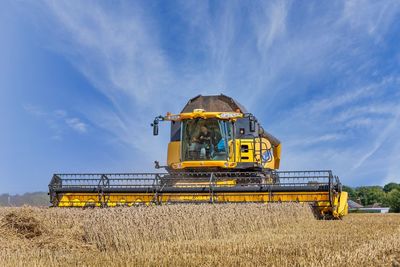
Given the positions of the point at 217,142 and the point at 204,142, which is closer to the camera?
the point at 217,142

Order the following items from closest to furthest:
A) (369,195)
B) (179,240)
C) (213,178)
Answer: (179,240) → (213,178) → (369,195)

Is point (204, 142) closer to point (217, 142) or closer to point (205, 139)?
point (205, 139)

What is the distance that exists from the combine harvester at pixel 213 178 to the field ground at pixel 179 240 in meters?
1.82

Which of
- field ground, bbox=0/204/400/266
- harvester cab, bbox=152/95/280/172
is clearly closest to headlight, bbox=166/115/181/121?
harvester cab, bbox=152/95/280/172

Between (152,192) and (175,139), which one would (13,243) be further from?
(175,139)

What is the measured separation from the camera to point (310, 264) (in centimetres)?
484

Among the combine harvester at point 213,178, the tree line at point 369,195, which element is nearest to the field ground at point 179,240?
the combine harvester at point 213,178

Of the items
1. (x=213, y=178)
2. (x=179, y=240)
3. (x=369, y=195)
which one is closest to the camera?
(x=179, y=240)

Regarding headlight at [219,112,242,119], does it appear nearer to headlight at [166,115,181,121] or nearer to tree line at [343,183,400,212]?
headlight at [166,115,181,121]

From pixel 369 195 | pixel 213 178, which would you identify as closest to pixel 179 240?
pixel 213 178

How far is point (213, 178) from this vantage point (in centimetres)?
1267

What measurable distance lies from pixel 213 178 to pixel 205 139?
1458 mm

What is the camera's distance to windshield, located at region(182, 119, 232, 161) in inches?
532

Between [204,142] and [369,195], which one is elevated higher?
[369,195]
